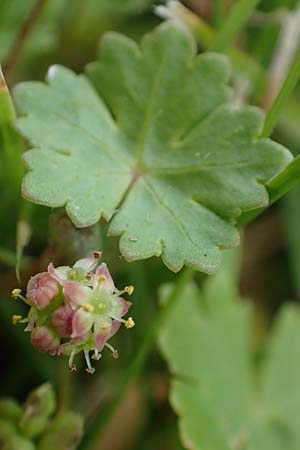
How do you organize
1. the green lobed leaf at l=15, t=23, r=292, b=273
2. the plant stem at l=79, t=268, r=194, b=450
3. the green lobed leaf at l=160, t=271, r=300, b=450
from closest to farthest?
the green lobed leaf at l=15, t=23, r=292, b=273 → the plant stem at l=79, t=268, r=194, b=450 → the green lobed leaf at l=160, t=271, r=300, b=450

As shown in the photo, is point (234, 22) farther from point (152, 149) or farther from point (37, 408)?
point (37, 408)

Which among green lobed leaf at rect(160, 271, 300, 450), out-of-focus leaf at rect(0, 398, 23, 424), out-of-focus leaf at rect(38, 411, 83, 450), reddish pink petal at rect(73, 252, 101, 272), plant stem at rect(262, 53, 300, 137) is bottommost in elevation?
green lobed leaf at rect(160, 271, 300, 450)

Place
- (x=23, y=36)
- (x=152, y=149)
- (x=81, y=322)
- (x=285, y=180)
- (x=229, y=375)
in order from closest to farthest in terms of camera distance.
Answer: (x=81, y=322) < (x=285, y=180) < (x=152, y=149) < (x=23, y=36) < (x=229, y=375)

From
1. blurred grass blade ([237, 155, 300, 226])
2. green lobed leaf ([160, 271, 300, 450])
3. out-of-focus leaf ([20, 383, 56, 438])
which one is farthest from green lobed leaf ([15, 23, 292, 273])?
green lobed leaf ([160, 271, 300, 450])

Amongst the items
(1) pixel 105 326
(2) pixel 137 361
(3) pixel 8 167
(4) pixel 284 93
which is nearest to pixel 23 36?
(3) pixel 8 167

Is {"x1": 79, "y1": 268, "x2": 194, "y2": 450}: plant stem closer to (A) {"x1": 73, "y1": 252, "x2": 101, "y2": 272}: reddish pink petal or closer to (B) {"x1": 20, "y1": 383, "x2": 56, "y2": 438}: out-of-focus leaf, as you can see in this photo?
(B) {"x1": 20, "y1": 383, "x2": 56, "y2": 438}: out-of-focus leaf

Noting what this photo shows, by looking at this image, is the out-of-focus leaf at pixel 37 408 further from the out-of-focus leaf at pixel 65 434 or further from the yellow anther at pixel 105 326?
the yellow anther at pixel 105 326

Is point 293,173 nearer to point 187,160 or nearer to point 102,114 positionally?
point 187,160
